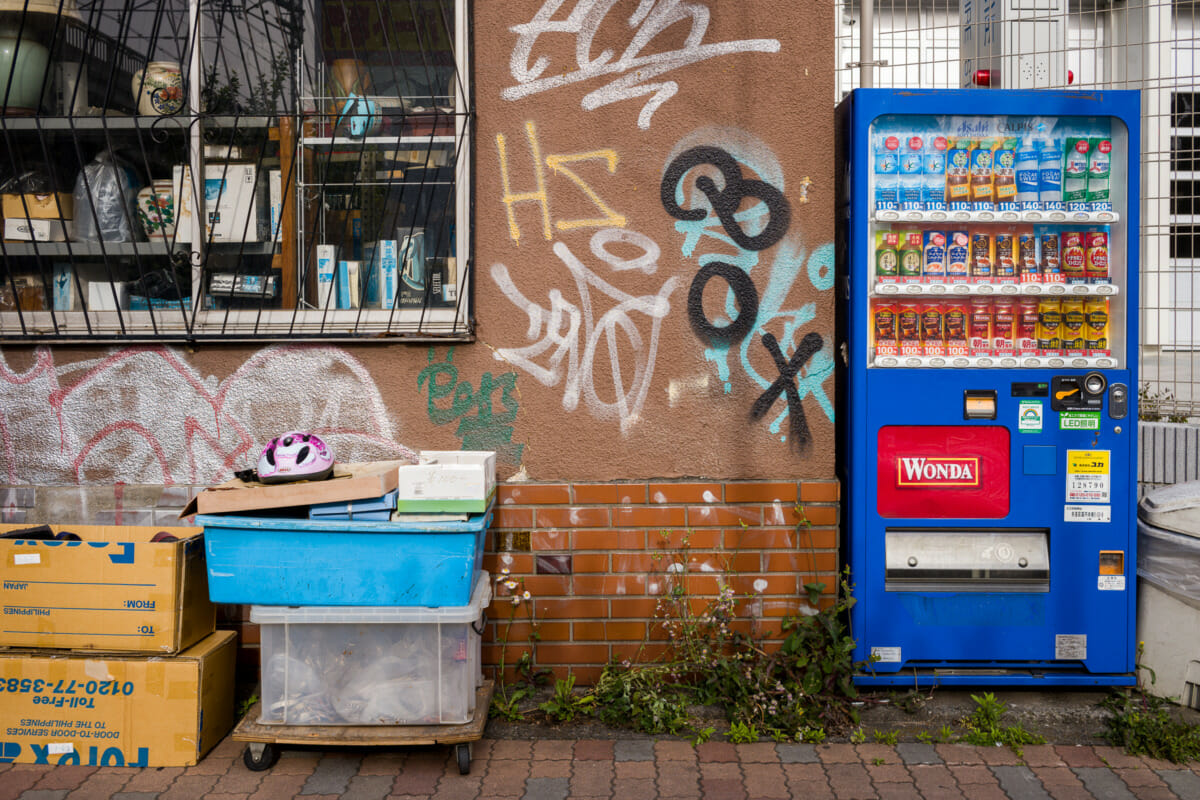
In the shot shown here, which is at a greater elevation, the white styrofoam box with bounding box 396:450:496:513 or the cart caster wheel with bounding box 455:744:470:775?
the white styrofoam box with bounding box 396:450:496:513

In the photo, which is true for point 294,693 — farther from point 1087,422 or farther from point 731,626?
point 1087,422

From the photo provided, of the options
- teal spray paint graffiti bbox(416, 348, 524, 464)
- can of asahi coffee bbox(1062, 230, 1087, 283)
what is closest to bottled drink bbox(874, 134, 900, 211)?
can of asahi coffee bbox(1062, 230, 1087, 283)

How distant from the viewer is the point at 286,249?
3.83 metres

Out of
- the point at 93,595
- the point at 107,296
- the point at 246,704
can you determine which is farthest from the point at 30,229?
the point at 246,704

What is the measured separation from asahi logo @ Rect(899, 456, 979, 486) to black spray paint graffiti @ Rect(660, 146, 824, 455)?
0.62 metres

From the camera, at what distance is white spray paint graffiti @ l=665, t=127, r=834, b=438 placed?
11.9 ft

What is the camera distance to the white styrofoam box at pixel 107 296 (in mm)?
3830

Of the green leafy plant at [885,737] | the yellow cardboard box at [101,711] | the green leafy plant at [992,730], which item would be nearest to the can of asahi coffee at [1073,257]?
the green leafy plant at [992,730]

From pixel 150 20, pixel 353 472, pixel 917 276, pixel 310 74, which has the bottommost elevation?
pixel 353 472

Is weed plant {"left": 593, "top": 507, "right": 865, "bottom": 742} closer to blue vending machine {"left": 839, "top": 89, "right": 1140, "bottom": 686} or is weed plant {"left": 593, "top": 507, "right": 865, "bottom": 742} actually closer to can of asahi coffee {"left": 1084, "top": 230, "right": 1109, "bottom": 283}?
blue vending machine {"left": 839, "top": 89, "right": 1140, "bottom": 686}

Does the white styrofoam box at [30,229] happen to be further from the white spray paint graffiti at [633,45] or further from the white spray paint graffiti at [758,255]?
the white spray paint graffiti at [758,255]

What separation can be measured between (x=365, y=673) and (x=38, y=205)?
2.60 m

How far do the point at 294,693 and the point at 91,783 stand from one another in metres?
0.75

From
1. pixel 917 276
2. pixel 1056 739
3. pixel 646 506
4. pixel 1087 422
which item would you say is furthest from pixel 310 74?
pixel 1056 739
